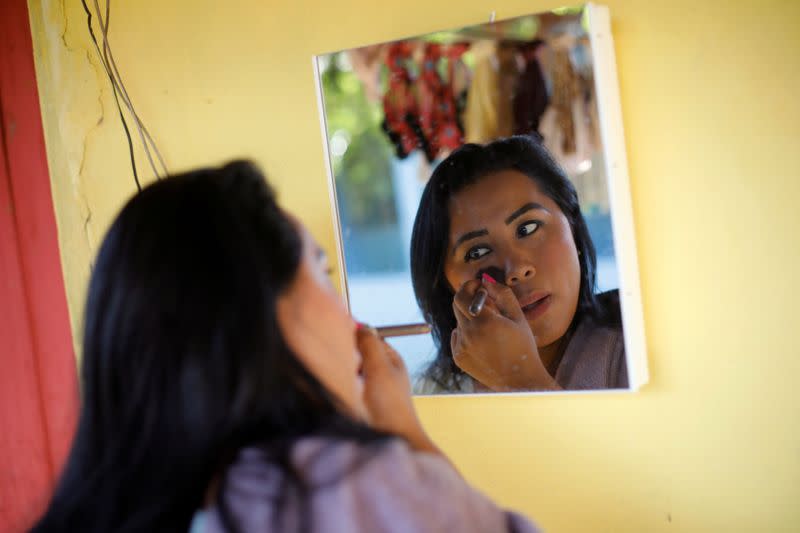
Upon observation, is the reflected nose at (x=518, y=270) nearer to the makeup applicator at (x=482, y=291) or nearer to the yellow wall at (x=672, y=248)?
→ the makeup applicator at (x=482, y=291)

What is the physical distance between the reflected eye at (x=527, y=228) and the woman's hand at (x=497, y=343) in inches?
2.7

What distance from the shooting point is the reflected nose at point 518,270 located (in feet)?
2.98

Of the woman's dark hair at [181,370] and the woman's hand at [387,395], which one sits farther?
the woman's hand at [387,395]

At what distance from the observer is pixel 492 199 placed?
923 millimetres

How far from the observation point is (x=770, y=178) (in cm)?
85

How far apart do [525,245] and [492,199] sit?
7cm

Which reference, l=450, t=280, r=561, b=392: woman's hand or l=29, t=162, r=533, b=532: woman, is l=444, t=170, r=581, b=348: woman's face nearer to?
l=450, t=280, r=561, b=392: woman's hand

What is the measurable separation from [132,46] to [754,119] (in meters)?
0.87

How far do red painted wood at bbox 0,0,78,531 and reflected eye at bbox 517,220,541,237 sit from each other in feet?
2.42

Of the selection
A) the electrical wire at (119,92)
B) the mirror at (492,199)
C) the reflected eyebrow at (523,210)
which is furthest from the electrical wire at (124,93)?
the reflected eyebrow at (523,210)

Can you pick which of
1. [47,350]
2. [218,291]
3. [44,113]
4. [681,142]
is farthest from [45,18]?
[681,142]

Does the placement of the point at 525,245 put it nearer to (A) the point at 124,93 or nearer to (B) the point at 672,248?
(B) the point at 672,248

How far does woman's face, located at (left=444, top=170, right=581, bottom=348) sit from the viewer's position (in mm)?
899

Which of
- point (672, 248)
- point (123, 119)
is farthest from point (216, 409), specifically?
point (123, 119)
